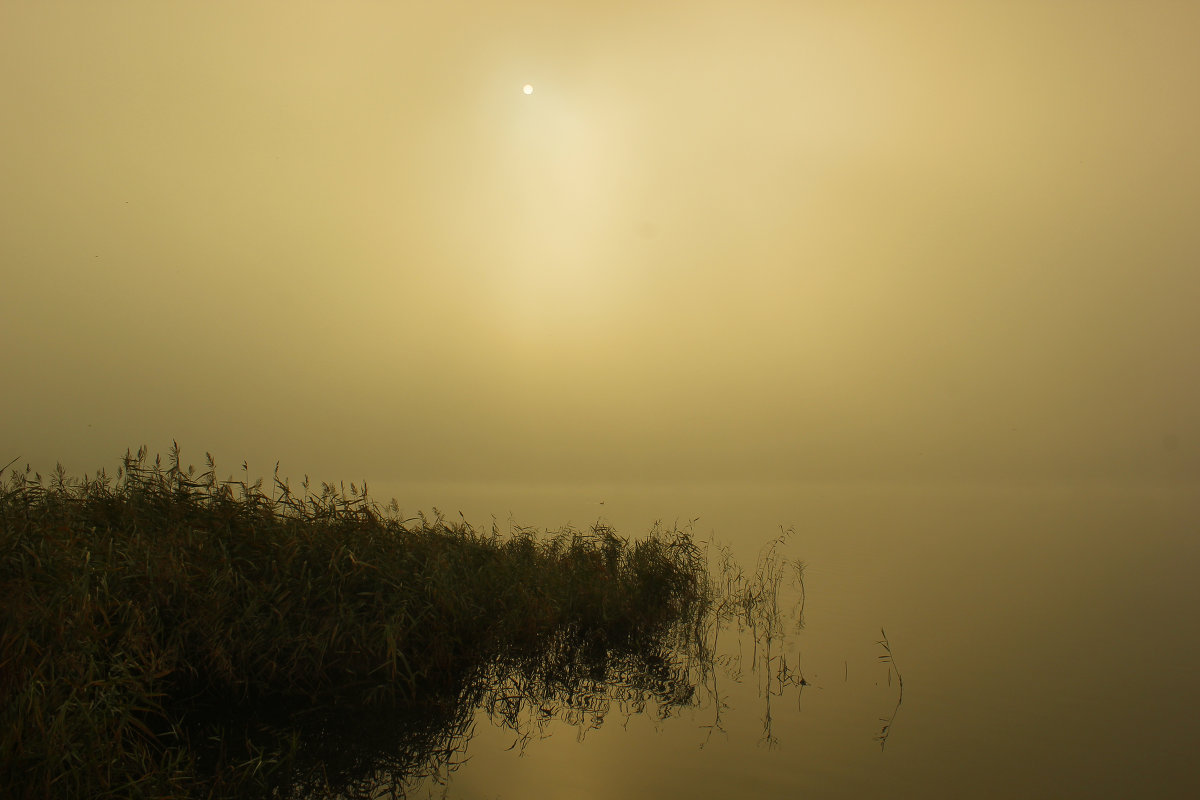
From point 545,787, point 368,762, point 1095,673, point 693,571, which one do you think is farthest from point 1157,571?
point 368,762

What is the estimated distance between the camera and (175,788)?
548 cm

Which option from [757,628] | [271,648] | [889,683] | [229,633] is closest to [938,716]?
[889,683]

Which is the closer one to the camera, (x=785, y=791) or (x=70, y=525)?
(x=785, y=791)

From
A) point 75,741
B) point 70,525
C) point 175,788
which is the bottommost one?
point 175,788

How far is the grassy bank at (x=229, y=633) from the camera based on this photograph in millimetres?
5520

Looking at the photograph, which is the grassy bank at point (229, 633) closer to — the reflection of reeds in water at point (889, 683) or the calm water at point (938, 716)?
the calm water at point (938, 716)

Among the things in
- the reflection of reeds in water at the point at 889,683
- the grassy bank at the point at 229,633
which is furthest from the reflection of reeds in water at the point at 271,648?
the reflection of reeds in water at the point at 889,683

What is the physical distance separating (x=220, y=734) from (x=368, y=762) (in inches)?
60.9

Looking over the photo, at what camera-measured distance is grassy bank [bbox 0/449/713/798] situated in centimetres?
552

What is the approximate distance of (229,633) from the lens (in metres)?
7.42

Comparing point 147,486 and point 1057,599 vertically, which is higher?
point 147,486

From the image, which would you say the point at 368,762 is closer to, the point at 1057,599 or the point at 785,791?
the point at 785,791

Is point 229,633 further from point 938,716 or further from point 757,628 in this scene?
point 757,628

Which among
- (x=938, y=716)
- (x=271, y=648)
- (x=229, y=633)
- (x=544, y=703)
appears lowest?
(x=544, y=703)
